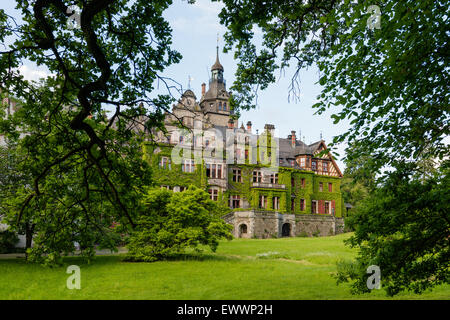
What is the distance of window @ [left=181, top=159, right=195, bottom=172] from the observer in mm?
33878

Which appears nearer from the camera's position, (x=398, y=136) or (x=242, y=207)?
(x=398, y=136)

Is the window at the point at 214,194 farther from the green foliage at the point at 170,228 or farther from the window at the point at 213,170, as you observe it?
the green foliage at the point at 170,228

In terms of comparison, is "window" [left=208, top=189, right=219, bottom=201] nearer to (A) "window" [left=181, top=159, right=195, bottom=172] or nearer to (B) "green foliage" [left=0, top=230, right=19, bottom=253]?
(A) "window" [left=181, top=159, right=195, bottom=172]

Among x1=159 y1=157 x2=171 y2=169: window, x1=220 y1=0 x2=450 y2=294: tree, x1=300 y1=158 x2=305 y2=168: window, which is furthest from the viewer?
x1=300 y1=158 x2=305 y2=168: window

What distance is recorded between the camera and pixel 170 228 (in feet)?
55.8

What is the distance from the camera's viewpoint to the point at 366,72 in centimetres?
629

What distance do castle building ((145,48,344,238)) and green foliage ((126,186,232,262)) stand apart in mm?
13591

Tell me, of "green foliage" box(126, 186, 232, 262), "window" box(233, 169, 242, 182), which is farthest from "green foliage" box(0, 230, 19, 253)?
"window" box(233, 169, 242, 182)

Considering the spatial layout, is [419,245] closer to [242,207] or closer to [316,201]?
[242,207]

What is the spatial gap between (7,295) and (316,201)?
35.2m

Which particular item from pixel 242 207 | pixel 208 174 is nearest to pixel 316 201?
pixel 242 207

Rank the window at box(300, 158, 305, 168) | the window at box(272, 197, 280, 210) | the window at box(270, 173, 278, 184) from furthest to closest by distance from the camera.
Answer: the window at box(300, 158, 305, 168) → the window at box(270, 173, 278, 184) → the window at box(272, 197, 280, 210)


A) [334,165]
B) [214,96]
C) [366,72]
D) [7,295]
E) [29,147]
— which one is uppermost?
[214,96]

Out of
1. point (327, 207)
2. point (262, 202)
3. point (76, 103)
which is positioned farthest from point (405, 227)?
point (327, 207)
